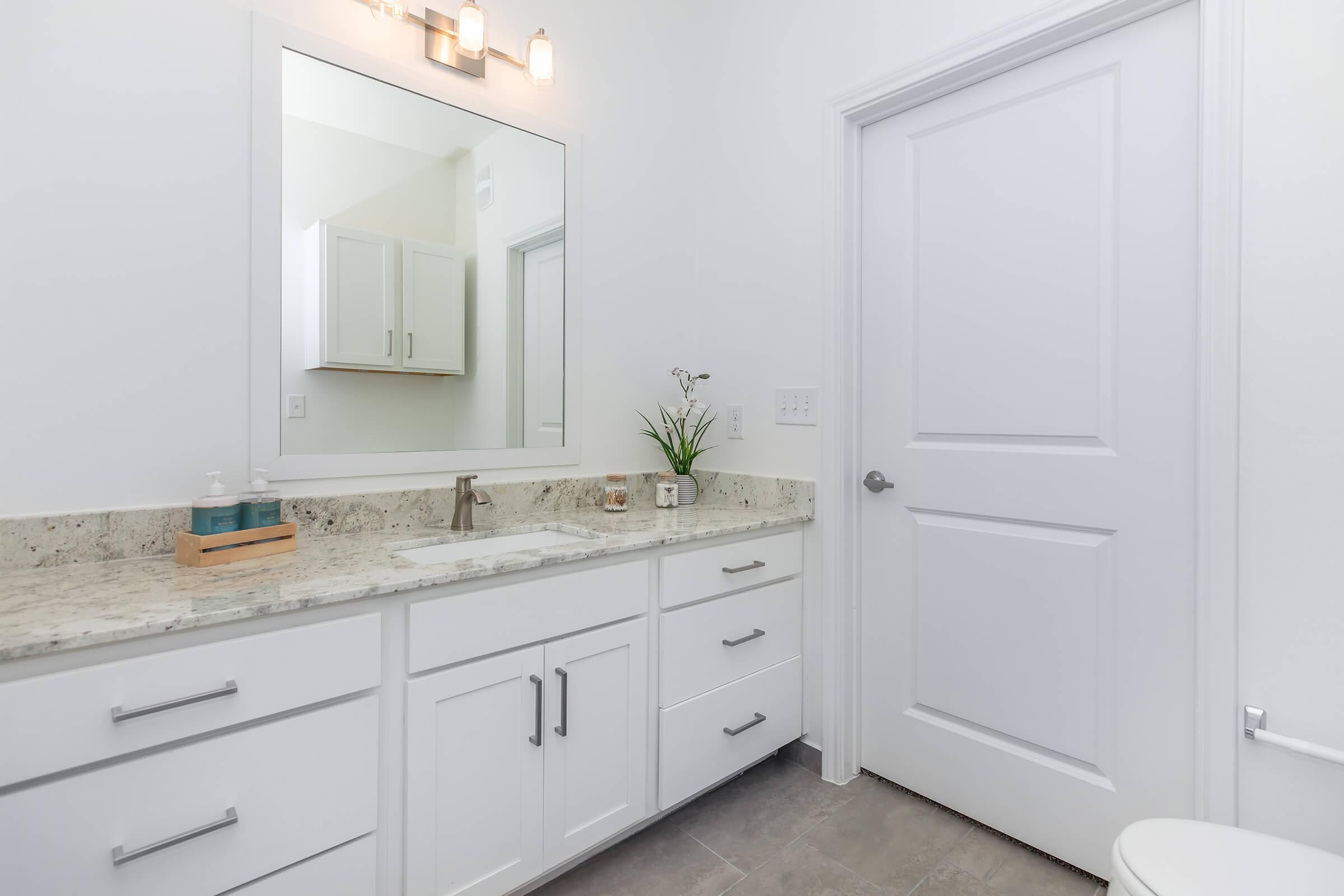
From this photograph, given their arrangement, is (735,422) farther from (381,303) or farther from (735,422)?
(381,303)

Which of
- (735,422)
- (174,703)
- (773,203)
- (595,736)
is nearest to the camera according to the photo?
(174,703)

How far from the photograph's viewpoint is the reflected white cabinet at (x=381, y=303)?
4.96 ft

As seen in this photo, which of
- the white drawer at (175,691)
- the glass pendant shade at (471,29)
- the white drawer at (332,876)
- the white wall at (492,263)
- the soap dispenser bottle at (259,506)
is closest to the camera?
the white drawer at (175,691)

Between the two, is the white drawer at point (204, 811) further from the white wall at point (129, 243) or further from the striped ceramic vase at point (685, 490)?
the striped ceramic vase at point (685, 490)

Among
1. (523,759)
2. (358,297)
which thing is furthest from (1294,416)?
(358,297)

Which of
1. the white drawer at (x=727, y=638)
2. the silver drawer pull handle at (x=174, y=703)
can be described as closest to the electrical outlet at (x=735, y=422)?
the white drawer at (x=727, y=638)

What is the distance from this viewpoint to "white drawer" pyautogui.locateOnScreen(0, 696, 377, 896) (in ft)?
2.79

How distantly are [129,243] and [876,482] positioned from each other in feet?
5.94

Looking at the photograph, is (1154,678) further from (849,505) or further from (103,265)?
(103,265)

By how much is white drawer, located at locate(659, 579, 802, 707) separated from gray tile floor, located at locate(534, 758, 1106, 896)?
0.36 meters

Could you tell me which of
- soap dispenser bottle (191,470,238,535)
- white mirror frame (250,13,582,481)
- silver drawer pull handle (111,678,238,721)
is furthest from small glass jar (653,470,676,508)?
silver drawer pull handle (111,678,238,721)

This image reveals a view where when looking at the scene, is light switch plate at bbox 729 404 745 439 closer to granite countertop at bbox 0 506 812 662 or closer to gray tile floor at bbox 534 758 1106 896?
granite countertop at bbox 0 506 812 662

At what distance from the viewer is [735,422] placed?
7.08ft

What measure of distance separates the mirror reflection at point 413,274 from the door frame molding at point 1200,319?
819 millimetres
